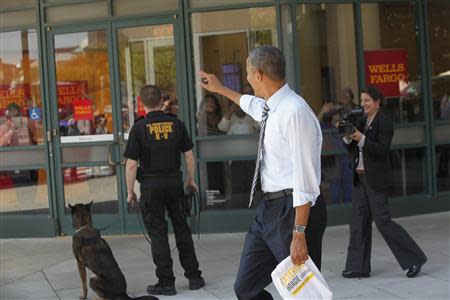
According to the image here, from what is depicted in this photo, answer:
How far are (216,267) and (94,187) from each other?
2989 mm

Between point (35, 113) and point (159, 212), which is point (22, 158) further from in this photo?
point (159, 212)

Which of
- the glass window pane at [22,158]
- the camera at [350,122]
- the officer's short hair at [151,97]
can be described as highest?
the officer's short hair at [151,97]

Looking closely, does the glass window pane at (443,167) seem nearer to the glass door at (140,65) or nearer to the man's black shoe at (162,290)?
the glass door at (140,65)

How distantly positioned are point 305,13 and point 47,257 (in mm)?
4511

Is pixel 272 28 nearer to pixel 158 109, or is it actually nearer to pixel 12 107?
pixel 158 109

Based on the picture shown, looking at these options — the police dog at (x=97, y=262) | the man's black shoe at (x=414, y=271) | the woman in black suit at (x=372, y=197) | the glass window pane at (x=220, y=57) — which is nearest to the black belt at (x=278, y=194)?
the police dog at (x=97, y=262)

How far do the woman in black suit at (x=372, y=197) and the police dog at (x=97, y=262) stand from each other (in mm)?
2132

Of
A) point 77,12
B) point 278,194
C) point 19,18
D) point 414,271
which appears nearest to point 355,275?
point 414,271

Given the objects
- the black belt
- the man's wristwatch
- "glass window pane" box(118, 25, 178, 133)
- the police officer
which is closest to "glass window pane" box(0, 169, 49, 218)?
"glass window pane" box(118, 25, 178, 133)

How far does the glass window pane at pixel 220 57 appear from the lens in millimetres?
9664

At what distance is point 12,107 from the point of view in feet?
Answer: 34.1

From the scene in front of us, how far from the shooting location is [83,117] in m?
10.1

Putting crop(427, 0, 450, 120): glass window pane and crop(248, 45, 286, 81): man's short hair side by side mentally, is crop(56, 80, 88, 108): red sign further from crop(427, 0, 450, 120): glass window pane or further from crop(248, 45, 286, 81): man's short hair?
crop(248, 45, 286, 81): man's short hair

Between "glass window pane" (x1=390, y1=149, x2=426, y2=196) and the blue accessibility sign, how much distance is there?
497 centimetres
